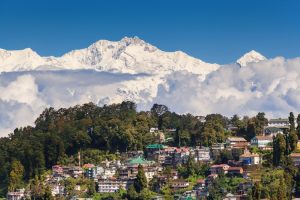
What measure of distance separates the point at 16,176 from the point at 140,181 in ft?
57.2

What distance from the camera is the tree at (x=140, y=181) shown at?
8206 centimetres

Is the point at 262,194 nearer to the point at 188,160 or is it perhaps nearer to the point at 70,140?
the point at 188,160

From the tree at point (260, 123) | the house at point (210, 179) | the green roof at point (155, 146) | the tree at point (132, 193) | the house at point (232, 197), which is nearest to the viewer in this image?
the house at point (232, 197)

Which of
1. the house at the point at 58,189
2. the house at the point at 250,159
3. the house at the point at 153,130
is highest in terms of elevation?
the house at the point at 153,130

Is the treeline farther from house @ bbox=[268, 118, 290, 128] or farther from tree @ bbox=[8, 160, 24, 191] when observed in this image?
house @ bbox=[268, 118, 290, 128]

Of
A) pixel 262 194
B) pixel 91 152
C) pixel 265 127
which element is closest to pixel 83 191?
pixel 91 152

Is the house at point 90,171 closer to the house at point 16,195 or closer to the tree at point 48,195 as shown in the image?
the house at point 16,195

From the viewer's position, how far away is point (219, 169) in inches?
3354

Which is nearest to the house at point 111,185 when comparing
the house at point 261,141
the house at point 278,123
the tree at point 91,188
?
the tree at point 91,188

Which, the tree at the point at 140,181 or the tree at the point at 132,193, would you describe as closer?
the tree at the point at 132,193

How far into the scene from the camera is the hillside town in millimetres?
82812

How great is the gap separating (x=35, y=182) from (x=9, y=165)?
10.0 meters

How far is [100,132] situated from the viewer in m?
96.1

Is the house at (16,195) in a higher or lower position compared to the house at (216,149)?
lower
